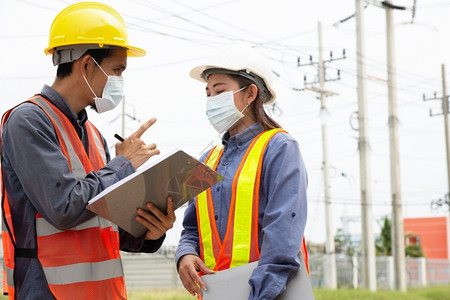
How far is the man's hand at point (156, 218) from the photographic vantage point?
11.5 ft

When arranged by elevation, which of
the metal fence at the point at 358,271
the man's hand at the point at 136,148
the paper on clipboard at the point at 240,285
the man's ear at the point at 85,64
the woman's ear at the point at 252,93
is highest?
the man's ear at the point at 85,64

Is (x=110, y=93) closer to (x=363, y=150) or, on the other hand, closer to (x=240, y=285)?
(x=240, y=285)

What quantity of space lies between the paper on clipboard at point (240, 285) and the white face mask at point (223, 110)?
84 cm

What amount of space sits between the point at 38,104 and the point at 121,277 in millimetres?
912

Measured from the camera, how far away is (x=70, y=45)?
12.2 feet

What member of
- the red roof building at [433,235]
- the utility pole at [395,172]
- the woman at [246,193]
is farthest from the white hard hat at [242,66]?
the red roof building at [433,235]

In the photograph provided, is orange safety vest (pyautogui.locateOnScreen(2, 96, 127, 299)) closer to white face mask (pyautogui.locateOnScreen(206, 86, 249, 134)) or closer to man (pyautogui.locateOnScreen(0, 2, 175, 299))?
man (pyautogui.locateOnScreen(0, 2, 175, 299))

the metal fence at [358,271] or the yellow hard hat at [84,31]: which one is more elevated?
the yellow hard hat at [84,31]

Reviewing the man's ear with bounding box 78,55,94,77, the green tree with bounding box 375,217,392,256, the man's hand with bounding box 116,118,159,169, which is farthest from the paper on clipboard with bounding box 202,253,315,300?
the green tree with bounding box 375,217,392,256

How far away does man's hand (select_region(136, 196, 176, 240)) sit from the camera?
3.49 metres

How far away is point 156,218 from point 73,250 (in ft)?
1.35

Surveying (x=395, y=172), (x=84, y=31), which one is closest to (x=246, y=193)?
(x=84, y=31)

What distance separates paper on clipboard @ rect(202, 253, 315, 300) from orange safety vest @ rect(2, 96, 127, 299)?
47 cm

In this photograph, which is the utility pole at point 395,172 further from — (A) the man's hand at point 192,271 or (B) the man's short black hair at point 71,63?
(B) the man's short black hair at point 71,63
